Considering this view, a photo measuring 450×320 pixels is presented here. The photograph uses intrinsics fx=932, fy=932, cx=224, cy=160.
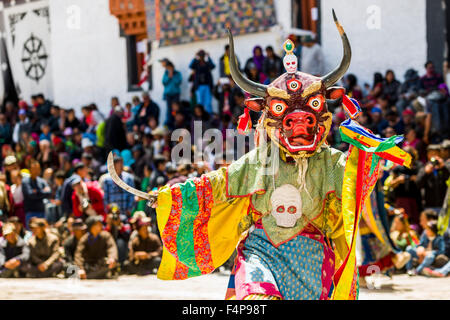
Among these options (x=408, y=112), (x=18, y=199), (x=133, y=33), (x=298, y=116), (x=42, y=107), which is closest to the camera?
(x=298, y=116)

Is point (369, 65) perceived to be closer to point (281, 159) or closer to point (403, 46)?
point (403, 46)

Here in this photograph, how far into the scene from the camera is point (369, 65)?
1386cm

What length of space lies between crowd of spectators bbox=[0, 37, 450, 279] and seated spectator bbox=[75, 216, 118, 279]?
0.01m

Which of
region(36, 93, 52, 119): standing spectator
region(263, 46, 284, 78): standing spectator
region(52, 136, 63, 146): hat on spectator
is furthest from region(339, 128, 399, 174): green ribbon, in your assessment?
region(36, 93, 52, 119): standing spectator

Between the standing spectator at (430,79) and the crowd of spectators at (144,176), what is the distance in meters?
0.01

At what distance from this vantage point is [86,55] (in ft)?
62.2

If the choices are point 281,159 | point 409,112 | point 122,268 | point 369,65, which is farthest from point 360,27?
point 281,159

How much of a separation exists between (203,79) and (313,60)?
2.08 metres

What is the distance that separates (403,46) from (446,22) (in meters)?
0.75

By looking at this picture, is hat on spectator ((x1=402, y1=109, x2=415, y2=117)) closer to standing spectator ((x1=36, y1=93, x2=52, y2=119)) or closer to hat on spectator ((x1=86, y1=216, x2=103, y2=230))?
hat on spectator ((x1=86, y1=216, x2=103, y2=230))

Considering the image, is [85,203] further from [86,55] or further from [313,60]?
[86,55]

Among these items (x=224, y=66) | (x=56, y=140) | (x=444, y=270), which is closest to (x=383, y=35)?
(x=224, y=66)

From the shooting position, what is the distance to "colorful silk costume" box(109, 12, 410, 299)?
5.61m

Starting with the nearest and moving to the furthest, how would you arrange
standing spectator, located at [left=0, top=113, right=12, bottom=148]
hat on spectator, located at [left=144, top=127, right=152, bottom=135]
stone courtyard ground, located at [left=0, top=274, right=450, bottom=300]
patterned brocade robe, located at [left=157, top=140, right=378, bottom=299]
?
patterned brocade robe, located at [left=157, top=140, right=378, bottom=299]
stone courtyard ground, located at [left=0, top=274, right=450, bottom=300]
hat on spectator, located at [left=144, top=127, right=152, bottom=135]
standing spectator, located at [left=0, top=113, right=12, bottom=148]
